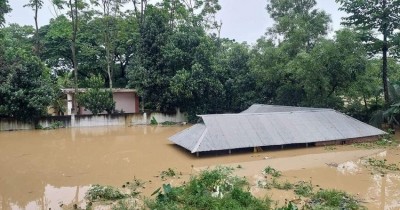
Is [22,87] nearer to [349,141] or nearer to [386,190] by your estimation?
[349,141]

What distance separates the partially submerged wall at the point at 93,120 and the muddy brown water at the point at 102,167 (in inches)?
78.3

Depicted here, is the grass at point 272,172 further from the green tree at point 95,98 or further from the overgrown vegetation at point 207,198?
the green tree at point 95,98

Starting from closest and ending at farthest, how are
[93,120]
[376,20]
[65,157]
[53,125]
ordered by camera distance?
1. [65,157]
2. [376,20]
3. [53,125]
4. [93,120]

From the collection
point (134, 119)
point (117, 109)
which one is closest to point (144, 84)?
point (134, 119)

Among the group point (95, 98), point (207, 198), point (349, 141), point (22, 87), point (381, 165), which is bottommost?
point (381, 165)

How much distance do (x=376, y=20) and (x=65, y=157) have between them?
17946 millimetres

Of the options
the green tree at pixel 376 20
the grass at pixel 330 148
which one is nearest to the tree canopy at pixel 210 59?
the green tree at pixel 376 20

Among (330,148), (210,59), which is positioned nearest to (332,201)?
(330,148)

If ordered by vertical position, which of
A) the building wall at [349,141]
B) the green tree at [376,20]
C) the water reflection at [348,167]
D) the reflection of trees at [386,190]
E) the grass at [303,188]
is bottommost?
the reflection of trees at [386,190]

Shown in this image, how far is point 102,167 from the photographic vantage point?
42.3ft

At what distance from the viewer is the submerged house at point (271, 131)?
46.9 ft

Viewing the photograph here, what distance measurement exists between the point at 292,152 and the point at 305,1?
14996 mm

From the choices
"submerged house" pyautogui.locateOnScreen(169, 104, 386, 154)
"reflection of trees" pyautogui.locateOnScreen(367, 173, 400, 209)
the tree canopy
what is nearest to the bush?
"reflection of trees" pyautogui.locateOnScreen(367, 173, 400, 209)

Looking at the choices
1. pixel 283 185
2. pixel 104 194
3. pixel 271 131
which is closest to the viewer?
pixel 104 194
